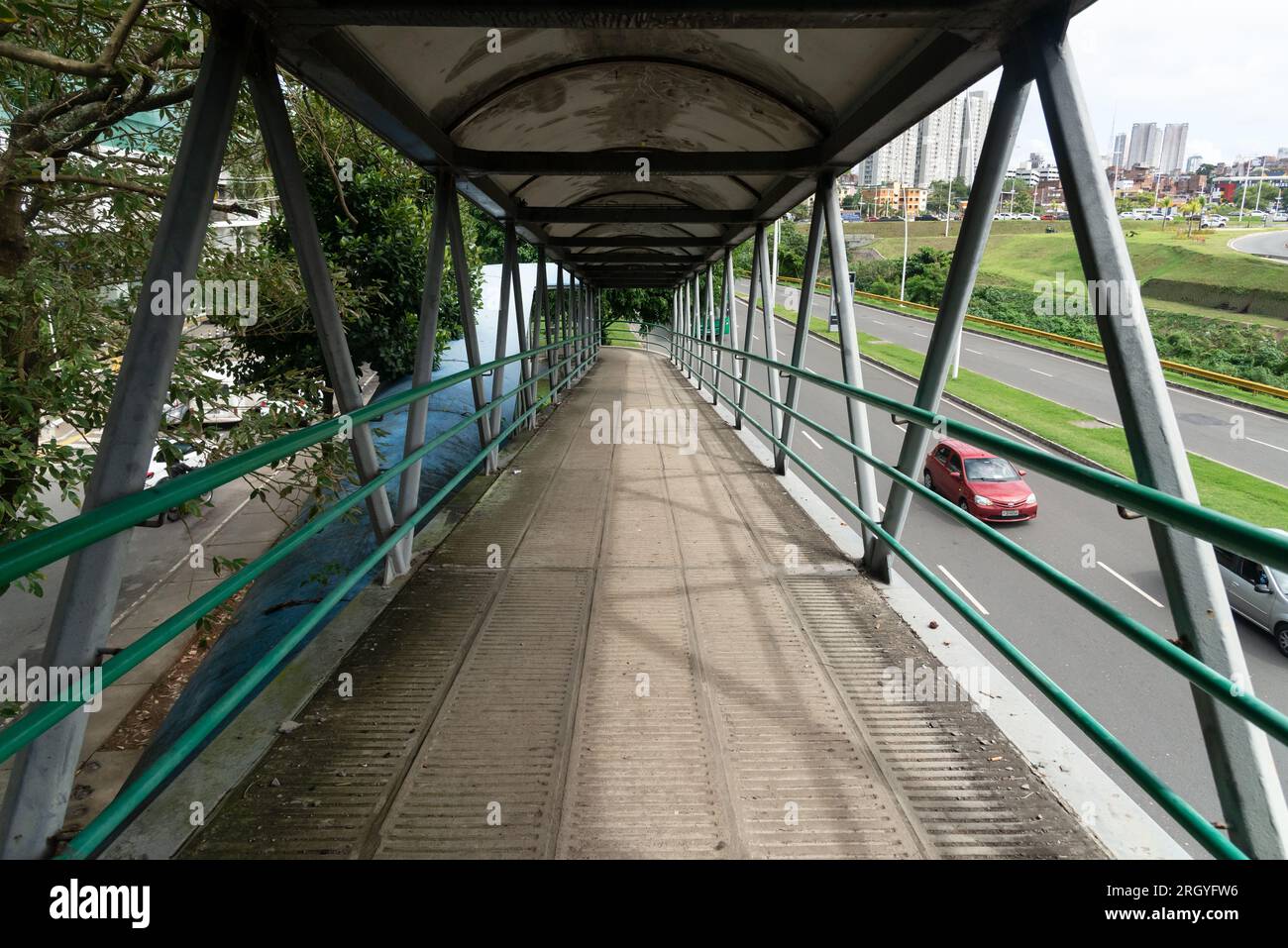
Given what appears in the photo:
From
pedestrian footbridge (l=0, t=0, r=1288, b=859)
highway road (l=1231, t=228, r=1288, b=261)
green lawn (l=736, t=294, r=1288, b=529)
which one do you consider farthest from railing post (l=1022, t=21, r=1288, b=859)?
highway road (l=1231, t=228, r=1288, b=261)

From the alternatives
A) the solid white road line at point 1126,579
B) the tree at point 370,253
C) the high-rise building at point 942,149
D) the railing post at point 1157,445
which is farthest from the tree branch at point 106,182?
the high-rise building at point 942,149

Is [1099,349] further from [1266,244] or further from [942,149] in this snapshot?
[942,149]

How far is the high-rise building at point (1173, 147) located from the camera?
8681 centimetres

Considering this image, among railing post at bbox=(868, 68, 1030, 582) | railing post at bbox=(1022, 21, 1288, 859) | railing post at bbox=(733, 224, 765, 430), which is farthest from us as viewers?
railing post at bbox=(733, 224, 765, 430)

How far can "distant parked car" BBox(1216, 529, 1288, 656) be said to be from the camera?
8.28 m

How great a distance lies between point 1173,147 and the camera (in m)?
92.2

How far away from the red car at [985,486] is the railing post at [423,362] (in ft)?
32.0

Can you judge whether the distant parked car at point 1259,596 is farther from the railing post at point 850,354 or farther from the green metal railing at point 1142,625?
the green metal railing at point 1142,625

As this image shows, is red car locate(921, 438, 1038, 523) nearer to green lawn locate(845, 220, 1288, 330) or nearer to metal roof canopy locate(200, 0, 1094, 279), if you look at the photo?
green lawn locate(845, 220, 1288, 330)

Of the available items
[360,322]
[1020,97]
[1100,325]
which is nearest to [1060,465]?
[1100,325]

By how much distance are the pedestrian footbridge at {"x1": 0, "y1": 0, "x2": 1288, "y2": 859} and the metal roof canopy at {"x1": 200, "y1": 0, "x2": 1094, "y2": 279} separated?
0.02 m
